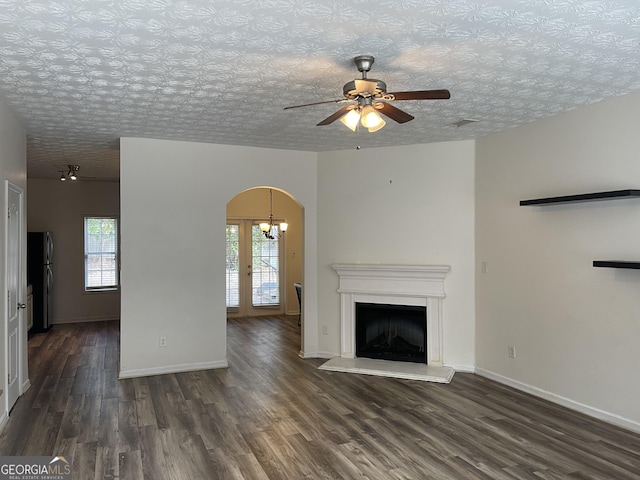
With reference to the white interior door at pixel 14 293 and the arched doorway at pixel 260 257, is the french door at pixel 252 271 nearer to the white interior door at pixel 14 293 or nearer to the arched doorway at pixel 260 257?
the arched doorway at pixel 260 257

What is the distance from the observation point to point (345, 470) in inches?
119

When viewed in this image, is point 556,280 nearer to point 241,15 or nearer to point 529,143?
point 529,143

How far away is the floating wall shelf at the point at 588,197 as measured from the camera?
3.43m

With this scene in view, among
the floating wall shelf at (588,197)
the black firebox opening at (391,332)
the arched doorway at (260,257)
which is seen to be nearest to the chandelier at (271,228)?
the arched doorway at (260,257)

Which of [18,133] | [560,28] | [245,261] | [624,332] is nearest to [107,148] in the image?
[18,133]

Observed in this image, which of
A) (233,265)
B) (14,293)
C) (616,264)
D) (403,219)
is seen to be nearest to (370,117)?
(616,264)

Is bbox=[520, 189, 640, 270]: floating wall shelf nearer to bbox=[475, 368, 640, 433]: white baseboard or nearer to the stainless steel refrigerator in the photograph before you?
bbox=[475, 368, 640, 433]: white baseboard

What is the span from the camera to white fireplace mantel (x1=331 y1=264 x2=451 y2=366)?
17.8 ft

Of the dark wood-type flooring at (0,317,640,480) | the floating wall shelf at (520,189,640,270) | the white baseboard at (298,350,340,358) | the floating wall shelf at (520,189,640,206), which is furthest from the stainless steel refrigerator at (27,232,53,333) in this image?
the floating wall shelf at (520,189,640,270)

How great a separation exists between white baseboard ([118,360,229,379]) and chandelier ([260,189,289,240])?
147 inches

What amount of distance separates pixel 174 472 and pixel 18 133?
354 centimetres

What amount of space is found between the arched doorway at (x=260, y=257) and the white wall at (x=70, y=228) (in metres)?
2.46

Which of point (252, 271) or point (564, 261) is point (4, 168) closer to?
point (564, 261)

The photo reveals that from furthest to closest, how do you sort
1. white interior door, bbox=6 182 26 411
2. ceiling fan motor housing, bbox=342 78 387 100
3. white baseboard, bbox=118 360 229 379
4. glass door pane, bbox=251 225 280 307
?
glass door pane, bbox=251 225 280 307 → white baseboard, bbox=118 360 229 379 → white interior door, bbox=6 182 26 411 → ceiling fan motor housing, bbox=342 78 387 100
